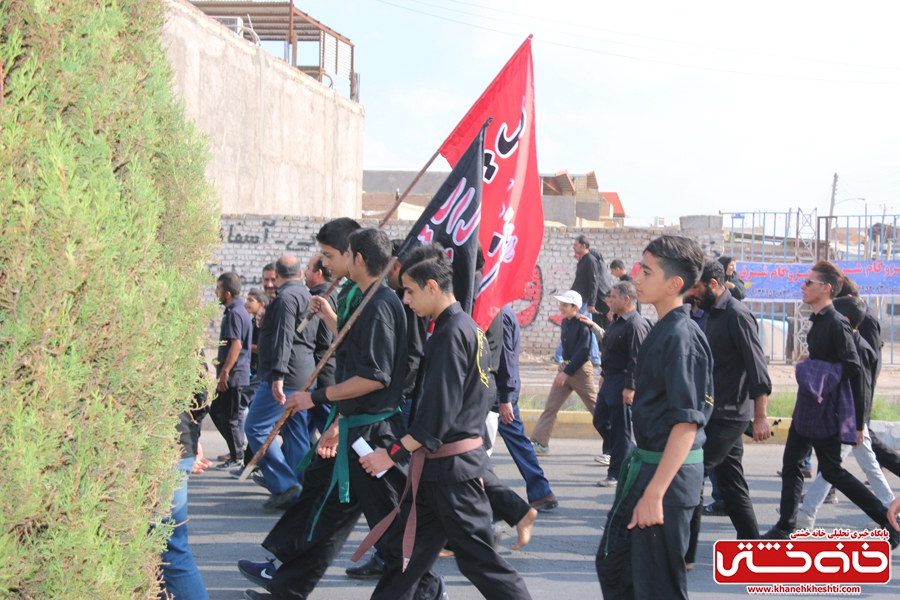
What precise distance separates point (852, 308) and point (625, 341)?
1.68 m

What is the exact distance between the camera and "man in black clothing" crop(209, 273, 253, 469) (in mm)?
6961

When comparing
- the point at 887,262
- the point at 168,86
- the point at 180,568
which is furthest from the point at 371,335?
the point at 887,262

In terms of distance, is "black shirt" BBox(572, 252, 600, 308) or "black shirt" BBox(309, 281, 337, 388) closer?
"black shirt" BBox(309, 281, 337, 388)

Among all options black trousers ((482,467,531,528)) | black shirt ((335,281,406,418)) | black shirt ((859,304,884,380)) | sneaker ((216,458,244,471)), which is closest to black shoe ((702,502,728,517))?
black shirt ((859,304,884,380))

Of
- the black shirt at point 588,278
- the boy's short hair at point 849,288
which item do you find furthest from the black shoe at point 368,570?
the black shirt at point 588,278

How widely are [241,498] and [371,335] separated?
3.13m

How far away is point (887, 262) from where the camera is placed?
42.7ft

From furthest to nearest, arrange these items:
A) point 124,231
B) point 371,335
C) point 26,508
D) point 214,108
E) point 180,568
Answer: point 214,108 → point 371,335 → point 180,568 → point 124,231 → point 26,508

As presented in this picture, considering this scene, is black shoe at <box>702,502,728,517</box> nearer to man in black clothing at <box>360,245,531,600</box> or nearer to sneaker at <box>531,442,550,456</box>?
sneaker at <box>531,442,550,456</box>

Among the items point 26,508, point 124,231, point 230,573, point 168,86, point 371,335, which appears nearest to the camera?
point 26,508

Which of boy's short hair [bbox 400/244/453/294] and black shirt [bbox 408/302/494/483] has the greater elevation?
boy's short hair [bbox 400/244/453/294]

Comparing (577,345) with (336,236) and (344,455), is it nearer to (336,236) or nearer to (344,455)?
(336,236)

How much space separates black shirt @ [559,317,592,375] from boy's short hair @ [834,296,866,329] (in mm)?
2183

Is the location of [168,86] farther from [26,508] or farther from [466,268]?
[466,268]
